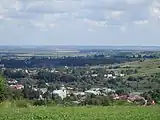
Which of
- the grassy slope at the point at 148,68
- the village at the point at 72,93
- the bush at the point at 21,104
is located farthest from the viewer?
the grassy slope at the point at 148,68

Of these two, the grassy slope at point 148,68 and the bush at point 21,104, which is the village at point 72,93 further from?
the grassy slope at point 148,68

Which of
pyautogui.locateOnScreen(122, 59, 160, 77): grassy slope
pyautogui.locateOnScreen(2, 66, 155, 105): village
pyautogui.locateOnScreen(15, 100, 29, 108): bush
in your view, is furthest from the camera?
pyautogui.locateOnScreen(122, 59, 160, 77): grassy slope

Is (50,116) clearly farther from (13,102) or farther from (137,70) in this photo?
(137,70)

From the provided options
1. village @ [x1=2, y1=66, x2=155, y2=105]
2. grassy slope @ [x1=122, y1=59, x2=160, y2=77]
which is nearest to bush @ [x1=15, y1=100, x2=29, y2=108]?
village @ [x1=2, y1=66, x2=155, y2=105]

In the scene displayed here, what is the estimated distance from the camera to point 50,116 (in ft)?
70.0

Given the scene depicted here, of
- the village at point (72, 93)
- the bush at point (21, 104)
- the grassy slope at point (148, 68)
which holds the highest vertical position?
the bush at point (21, 104)

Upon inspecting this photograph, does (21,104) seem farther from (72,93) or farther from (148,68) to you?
(148,68)

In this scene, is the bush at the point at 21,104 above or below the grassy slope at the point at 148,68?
above

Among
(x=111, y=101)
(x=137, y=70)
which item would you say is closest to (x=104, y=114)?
(x=111, y=101)

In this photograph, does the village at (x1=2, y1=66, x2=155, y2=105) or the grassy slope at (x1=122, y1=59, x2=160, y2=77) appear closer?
the village at (x1=2, y1=66, x2=155, y2=105)

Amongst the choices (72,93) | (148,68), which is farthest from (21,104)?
(148,68)

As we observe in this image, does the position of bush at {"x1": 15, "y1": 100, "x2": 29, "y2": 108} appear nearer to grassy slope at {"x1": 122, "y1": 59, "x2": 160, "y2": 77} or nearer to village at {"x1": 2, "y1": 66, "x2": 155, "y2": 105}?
village at {"x1": 2, "y1": 66, "x2": 155, "y2": 105}

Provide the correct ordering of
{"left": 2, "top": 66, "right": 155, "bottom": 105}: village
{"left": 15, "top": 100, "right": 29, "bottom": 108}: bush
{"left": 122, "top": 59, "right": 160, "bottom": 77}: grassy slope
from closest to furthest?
{"left": 15, "top": 100, "right": 29, "bottom": 108}: bush → {"left": 2, "top": 66, "right": 155, "bottom": 105}: village → {"left": 122, "top": 59, "right": 160, "bottom": 77}: grassy slope

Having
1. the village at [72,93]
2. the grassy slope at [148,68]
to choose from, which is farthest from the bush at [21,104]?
the grassy slope at [148,68]
